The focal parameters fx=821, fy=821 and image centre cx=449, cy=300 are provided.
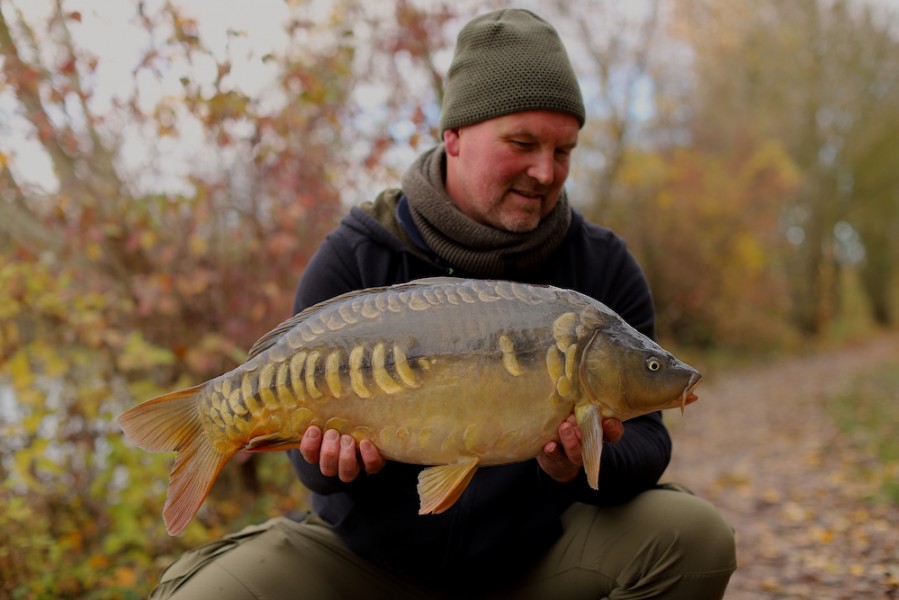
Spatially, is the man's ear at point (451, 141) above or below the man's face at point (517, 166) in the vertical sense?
above

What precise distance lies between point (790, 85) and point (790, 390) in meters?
9.40

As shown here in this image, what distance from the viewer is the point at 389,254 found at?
230cm

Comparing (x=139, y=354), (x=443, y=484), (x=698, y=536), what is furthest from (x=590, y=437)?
(x=139, y=354)

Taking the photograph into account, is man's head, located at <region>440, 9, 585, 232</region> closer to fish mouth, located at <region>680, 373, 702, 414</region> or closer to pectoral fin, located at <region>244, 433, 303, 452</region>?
fish mouth, located at <region>680, 373, 702, 414</region>

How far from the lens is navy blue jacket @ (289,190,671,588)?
2.08 meters

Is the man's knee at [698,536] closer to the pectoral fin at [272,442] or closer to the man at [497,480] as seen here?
the man at [497,480]

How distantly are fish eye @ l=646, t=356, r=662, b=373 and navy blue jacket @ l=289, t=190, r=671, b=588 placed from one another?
1.28 ft

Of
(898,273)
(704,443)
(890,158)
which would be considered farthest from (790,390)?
(898,273)

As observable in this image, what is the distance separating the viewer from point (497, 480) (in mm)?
2135

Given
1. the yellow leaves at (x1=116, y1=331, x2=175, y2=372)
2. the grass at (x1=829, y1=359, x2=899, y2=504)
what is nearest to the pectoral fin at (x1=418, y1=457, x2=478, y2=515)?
the yellow leaves at (x1=116, y1=331, x2=175, y2=372)

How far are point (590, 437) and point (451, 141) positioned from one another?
1066 millimetres

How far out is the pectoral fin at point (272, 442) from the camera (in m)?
1.75

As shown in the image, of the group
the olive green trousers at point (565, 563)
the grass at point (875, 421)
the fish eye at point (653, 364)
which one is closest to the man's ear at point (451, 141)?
the fish eye at point (653, 364)

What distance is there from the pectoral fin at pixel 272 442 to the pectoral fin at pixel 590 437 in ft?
1.96
